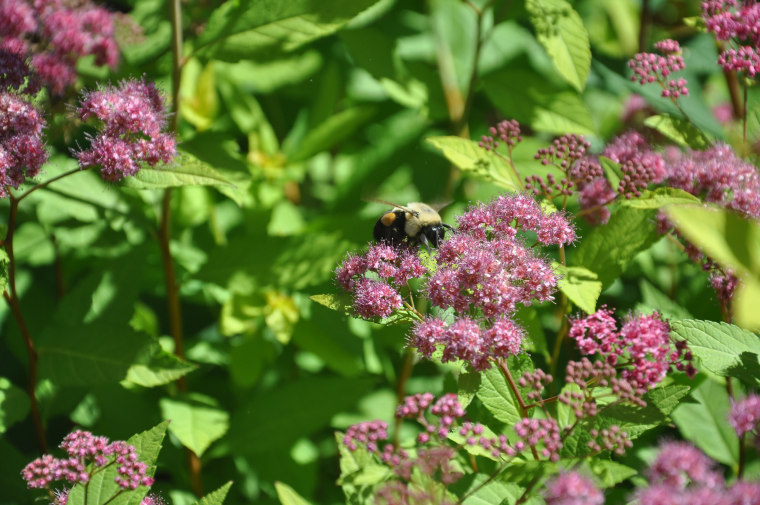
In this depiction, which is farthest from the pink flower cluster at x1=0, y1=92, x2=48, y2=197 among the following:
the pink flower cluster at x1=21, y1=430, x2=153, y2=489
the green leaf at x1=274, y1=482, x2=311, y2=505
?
the green leaf at x1=274, y1=482, x2=311, y2=505

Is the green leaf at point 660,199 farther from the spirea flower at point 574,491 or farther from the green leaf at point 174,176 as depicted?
the green leaf at point 174,176

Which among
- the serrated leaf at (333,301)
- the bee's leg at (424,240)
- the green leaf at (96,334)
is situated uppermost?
the bee's leg at (424,240)

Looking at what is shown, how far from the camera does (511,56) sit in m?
2.69

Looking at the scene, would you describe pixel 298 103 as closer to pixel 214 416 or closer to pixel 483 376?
pixel 214 416

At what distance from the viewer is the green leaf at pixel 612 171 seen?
Answer: 1688 mm

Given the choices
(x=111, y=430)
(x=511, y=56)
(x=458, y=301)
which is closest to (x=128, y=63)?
(x=111, y=430)

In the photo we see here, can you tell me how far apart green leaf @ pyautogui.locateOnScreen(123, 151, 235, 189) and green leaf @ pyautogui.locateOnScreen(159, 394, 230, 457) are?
669 millimetres

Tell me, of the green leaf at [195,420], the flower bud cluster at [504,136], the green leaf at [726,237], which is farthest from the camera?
the green leaf at [195,420]

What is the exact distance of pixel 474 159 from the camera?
180 centimetres

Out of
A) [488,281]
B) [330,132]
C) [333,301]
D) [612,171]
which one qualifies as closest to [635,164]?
[612,171]

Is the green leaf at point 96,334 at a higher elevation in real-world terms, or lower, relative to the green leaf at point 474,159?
lower

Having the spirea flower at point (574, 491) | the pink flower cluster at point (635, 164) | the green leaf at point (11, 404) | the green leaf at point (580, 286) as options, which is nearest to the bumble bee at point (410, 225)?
the green leaf at point (580, 286)

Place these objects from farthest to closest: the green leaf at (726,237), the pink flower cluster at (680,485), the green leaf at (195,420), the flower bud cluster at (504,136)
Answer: the green leaf at (195,420)
the flower bud cluster at (504,136)
the pink flower cluster at (680,485)
the green leaf at (726,237)

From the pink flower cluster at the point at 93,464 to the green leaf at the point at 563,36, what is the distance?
1406mm
